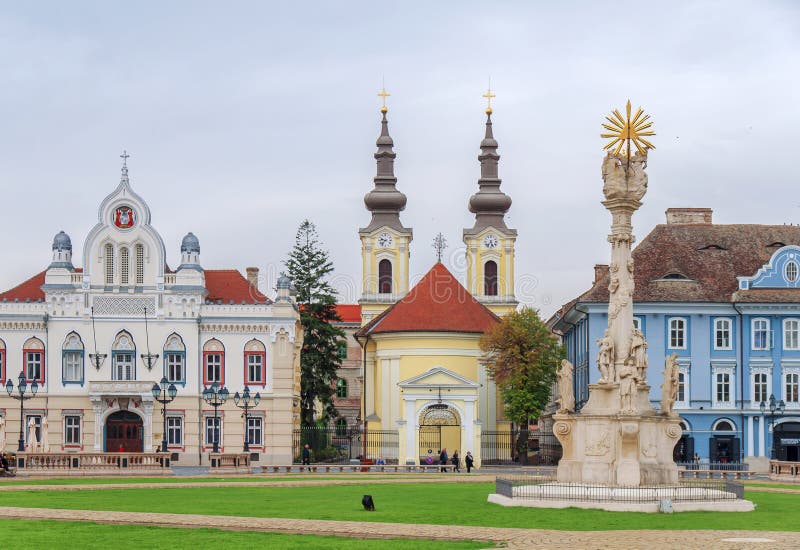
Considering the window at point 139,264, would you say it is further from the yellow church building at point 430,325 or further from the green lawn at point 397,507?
the green lawn at point 397,507

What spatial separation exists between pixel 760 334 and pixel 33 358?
1440 inches

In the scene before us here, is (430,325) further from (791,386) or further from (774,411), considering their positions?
(774,411)

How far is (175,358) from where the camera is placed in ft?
258

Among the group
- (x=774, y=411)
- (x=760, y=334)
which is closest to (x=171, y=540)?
(x=774, y=411)

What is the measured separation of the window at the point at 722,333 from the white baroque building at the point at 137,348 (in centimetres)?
2140

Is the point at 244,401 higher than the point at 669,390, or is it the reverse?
the point at 669,390

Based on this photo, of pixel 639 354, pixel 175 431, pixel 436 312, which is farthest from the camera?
pixel 436 312

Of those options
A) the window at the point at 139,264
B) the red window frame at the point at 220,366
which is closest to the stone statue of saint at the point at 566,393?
the red window frame at the point at 220,366

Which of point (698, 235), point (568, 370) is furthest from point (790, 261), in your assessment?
point (568, 370)

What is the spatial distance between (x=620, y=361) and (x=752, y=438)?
37.1 meters

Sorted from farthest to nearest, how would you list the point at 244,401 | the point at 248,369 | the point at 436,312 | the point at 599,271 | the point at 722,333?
1. the point at 599,271
2. the point at 436,312
3. the point at 248,369
4. the point at 722,333
5. the point at 244,401

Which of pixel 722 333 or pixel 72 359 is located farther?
pixel 72 359

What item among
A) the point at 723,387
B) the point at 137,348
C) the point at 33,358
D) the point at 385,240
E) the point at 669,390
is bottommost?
the point at 723,387

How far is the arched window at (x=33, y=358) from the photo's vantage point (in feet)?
255
